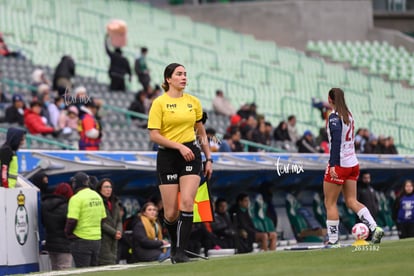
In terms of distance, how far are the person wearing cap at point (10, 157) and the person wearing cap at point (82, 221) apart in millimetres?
800

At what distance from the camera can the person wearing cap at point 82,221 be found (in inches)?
671

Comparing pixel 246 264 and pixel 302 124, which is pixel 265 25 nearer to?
pixel 302 124

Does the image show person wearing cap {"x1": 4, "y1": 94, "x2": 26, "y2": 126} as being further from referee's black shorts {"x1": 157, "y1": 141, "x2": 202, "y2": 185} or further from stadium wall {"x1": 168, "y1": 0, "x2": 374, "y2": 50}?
stadium wall {"x1": 168, "y1": 0, "x2": 374, "y2": 50}

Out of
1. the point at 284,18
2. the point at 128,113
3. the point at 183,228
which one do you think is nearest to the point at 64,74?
the point at 128,113

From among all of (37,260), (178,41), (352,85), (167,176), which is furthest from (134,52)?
(167,176)

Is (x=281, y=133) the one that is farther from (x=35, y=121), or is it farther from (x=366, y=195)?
(x=35, y=121)

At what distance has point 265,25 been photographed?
4959 cm

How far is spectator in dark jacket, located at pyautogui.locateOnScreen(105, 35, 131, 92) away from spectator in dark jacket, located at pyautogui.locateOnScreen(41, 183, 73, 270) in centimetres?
1234

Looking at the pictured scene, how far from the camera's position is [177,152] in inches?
546

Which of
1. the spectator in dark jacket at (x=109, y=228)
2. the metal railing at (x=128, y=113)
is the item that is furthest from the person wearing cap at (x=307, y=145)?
the spectator in dark jacket at (x=109, y=228)

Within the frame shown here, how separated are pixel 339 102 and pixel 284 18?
34.6 meters

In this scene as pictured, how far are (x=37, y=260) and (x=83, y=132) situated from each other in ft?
17.1

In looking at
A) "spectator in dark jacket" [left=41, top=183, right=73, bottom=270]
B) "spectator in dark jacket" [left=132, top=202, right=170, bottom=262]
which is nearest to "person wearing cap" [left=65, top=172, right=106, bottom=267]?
"spectator in dark jacket" [left=41, top=183, right=73, bottom=270]

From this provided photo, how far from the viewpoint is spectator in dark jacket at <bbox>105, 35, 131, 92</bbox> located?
1175 inches
